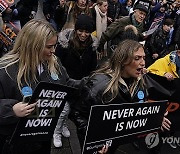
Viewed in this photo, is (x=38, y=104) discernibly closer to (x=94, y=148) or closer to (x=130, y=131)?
(x=94, y=148)

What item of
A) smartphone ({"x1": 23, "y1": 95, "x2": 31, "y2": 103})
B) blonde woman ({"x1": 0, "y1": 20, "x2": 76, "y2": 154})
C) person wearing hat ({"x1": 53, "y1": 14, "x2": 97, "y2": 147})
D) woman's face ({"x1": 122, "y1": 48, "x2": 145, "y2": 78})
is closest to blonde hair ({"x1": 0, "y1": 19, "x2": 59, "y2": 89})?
blonde woman ({"x1": 0, "y1": 20, "x2": 76, "y2": 154})

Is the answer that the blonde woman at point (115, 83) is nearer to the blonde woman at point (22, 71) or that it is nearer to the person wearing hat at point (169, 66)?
the blonde woman at point (22, 71)

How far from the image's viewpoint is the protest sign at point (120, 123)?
2234 millimetres

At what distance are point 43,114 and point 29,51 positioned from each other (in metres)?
0.44

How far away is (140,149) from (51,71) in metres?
2.44

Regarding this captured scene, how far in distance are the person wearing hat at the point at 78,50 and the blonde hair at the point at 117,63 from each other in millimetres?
1189

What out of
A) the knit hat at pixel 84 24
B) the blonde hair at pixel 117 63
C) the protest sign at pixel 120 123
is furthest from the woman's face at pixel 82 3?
the protest sign at pixel 120 123

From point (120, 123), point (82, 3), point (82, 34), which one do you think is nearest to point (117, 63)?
point (120, 123)

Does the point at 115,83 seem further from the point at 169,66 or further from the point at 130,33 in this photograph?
the point at 130,33

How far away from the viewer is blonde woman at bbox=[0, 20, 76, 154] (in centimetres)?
226

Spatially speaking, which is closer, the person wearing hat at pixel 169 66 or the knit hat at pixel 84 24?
the knit hat at pixel 84 24

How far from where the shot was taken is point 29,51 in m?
2.33

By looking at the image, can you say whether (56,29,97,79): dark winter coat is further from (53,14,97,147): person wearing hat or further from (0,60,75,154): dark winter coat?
(0,60,75,154): dark winter coat

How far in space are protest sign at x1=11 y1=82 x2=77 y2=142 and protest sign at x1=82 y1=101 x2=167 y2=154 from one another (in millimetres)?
292
